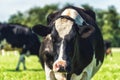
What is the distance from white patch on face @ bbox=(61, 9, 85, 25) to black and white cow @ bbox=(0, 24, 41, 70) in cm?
1703

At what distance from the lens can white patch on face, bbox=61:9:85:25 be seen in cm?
949

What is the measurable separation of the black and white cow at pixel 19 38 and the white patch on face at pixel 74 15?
1703 cm

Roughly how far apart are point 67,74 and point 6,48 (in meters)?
18.9

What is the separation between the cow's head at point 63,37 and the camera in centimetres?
838

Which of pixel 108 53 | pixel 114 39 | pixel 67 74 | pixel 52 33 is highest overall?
pixel 52 33

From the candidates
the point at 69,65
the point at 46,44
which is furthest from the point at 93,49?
the point at 69,65

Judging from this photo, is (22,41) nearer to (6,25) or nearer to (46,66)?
(6,25)

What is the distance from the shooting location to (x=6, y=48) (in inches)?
1086

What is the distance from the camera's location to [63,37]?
8734 mm

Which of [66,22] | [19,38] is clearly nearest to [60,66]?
[66,22]

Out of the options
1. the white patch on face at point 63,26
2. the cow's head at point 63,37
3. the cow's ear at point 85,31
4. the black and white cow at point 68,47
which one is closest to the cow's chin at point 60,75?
the black and white cow at point 68,47

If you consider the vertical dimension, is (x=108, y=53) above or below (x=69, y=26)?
below

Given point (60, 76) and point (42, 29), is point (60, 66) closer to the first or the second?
point (60, 76)

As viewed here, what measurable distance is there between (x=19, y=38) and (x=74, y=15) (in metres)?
17.8
